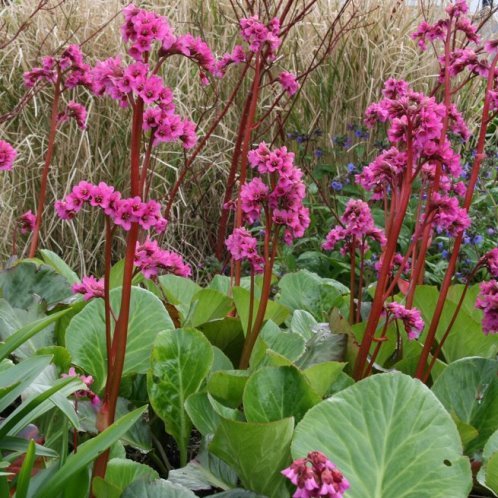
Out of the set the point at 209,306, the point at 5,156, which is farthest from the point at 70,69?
the point at 209,306

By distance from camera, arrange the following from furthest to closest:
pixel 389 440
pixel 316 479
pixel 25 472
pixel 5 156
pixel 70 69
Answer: pixel 70 69 → pixel 5 156 → pixel 389 440 → pixel 25 472 → pixel 316 479

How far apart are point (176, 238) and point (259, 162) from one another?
2642 mm

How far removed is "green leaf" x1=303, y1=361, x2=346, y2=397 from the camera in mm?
1298

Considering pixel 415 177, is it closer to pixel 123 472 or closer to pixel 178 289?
pixel 123 472

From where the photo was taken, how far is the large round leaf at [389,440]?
1096 millimetres

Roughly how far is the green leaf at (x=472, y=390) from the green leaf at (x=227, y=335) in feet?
1.44

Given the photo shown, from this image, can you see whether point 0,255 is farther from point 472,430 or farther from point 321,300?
point 472,430

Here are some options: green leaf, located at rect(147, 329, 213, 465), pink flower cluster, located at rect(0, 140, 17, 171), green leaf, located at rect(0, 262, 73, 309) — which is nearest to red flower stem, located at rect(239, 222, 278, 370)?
green leaf, located at rect(147, 329, 213, 465)

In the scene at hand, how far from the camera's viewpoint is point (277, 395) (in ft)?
4.08

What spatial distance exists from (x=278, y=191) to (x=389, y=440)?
1.50 feet

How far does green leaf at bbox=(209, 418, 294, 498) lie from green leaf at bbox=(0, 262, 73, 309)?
0.82 meters

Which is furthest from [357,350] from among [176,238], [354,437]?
[176,238]

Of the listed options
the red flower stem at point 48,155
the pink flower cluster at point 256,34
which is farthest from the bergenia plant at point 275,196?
the red flower stem at point 48,155

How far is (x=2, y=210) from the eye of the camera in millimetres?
3762
